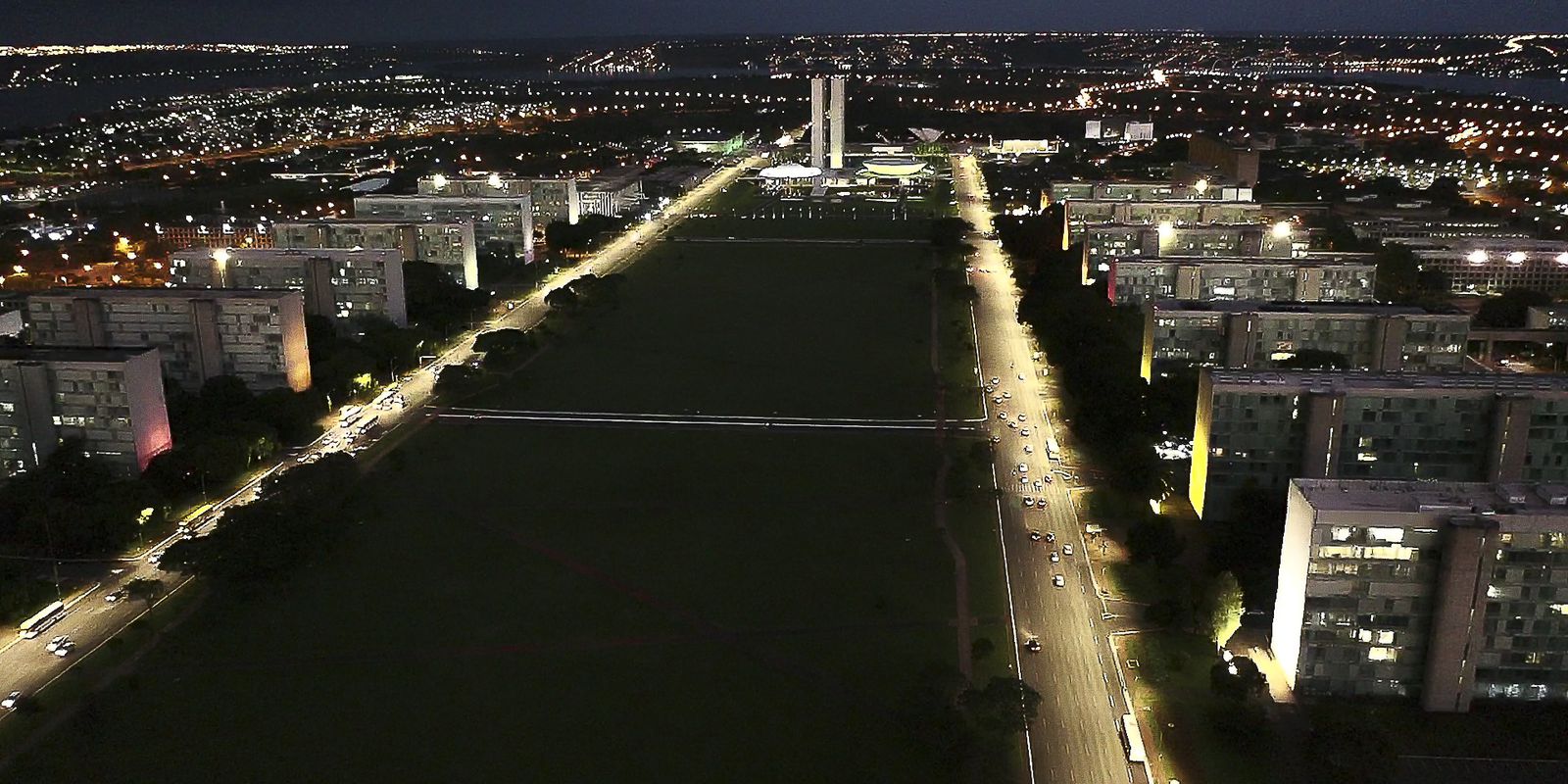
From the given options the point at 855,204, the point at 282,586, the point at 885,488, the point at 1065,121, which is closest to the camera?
the point at 282,586

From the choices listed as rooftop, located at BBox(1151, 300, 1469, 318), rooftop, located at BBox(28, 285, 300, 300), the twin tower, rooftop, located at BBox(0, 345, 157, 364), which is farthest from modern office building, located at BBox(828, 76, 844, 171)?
rooftop, located at BBox(0, 345, 157, 364)

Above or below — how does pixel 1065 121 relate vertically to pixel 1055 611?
above

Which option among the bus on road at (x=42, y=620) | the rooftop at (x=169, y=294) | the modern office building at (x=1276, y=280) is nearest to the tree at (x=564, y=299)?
the rooftop at (x=169, y=294)

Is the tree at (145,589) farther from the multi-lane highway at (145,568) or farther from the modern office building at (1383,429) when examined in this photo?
the modern office building at (1383,429)

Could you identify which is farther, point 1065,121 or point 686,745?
point 1065,121

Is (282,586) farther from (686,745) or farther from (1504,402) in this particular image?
(1504,402)

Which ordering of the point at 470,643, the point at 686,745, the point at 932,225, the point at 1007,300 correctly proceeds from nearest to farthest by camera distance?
the point at 686,745 < the point at 470,643 < the point at 1007,300 < the point at 932,225

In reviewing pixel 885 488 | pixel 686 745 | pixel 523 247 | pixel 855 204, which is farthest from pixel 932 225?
pixel 686 745

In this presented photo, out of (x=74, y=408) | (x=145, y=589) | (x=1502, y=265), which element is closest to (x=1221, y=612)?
(x=145, y=589)

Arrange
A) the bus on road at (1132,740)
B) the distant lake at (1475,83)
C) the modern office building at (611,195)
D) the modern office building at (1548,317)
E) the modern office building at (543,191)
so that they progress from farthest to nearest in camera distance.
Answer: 1. the distant lake at (1475,83)
2. the modern office building at (611,195)
3. the modern office building at (543,191)
4. the modern office building at (1548,317)
5. the bus on road at (1132,740)
